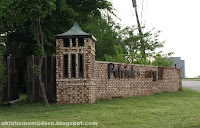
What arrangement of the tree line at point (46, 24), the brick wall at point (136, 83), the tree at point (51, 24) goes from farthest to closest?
1. the tree at point (51, 24)
2. the brick wall at point (136, 83)
3. the tree line at point (46, 24)

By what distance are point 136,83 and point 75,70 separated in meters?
6.39

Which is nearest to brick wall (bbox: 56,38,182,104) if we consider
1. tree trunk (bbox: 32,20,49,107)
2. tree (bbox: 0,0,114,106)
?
tree trunk (bbox: 32,20,49,107)

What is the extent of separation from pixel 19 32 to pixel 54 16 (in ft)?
7.46

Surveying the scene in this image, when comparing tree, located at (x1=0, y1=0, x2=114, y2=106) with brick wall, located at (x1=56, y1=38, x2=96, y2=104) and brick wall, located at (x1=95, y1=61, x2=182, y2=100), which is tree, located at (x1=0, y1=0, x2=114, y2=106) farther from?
brick wall, located at (x1=95, y1=61, x2=182, y2=100)

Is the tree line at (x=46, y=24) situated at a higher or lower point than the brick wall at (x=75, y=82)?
higher

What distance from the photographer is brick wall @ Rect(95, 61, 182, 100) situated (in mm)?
15797

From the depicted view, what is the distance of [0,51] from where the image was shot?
12.7 meters

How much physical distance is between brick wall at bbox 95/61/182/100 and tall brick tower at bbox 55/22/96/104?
1.76 m

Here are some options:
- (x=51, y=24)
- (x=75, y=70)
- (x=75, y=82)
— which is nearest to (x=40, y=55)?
(x=75, y=70)

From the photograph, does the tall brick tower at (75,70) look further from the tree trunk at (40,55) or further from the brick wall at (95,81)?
the tree trunk at (40,55)

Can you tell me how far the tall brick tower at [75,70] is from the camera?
13461 millimetres

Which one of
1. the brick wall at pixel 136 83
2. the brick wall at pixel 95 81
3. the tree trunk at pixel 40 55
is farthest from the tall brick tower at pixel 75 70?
the brick wall at pixel 136 83

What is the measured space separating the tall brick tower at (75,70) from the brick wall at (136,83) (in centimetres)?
176

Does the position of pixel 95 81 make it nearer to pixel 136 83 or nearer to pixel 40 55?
pixel 40 55
